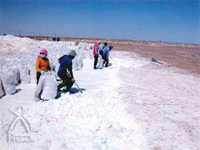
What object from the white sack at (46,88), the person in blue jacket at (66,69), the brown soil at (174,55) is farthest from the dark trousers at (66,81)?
the brown soil at (174,55)

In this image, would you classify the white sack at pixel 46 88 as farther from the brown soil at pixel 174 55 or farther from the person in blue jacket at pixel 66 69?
the brown soil at pixel 174 55

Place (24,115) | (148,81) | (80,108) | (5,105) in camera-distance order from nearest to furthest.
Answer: (24,115)
(80,108)
(5,105)
(148,81)

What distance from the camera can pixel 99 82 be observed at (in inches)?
301

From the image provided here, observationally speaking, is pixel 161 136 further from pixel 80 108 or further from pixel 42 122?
pixel 42 122

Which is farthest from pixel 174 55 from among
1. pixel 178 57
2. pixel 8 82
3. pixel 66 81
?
pixel 8 82

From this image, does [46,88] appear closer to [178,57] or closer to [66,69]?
[66,69]

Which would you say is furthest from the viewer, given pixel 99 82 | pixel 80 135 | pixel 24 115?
pixel 99 82

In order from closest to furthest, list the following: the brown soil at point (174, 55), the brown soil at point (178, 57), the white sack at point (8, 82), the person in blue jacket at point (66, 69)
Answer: the person in blue jacket at point (66, 69), the white sack at point (8, 82), the brown soil at point (178, 57), the brown soil at point (174, 55)

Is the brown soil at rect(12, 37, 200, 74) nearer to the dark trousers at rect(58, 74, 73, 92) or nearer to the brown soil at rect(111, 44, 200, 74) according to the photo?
the brown soil at rect(111, 44, 200, 74)

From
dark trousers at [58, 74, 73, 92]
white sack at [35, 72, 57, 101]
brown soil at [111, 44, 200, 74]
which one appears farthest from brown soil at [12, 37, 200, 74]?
white sack at [35, 72, 57, 101]

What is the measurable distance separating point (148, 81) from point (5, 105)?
5.04m

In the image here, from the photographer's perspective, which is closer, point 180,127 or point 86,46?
point 180,127

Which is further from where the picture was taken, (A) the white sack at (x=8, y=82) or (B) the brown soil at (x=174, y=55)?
(B) the brown soil at (x=174, y=55)

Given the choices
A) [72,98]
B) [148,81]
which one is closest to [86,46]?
[148,81]
